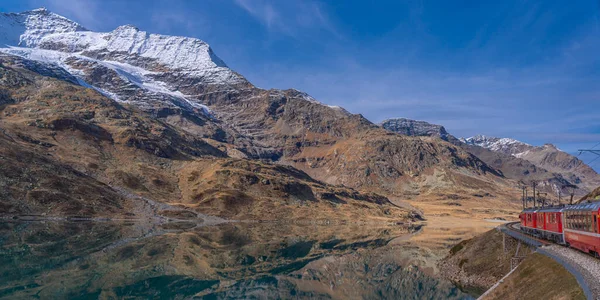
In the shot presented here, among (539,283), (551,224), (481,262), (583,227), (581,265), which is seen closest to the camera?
(539,283)

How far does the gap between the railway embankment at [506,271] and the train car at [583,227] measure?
391cm

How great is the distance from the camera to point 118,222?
153m

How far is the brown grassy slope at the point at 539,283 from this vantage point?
29502mm

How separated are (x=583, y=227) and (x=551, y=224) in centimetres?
1711

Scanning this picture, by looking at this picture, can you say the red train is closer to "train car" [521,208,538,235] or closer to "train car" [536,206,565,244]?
"train car" [536,206,565,244]

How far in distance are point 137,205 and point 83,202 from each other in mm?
23694

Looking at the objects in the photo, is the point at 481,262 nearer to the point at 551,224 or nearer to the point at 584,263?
the point at 551,224

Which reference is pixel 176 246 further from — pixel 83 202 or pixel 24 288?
pixel 83 202

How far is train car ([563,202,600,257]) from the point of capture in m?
39.9

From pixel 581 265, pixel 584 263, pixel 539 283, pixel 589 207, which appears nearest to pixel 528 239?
pixel 589 207

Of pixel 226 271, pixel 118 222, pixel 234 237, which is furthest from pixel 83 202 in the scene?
pixel 226 271

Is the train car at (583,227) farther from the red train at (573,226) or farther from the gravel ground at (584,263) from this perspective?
the gravel ground at (584,263)

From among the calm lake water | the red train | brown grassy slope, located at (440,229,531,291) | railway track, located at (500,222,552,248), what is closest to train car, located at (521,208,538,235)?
the red train

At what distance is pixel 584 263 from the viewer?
37.9 meters
